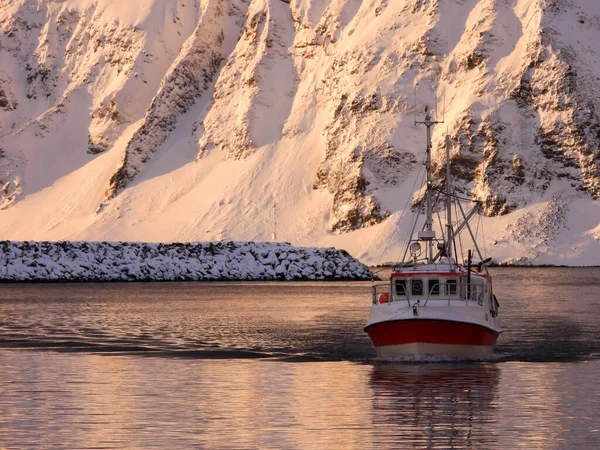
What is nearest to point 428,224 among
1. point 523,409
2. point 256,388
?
point 256,388

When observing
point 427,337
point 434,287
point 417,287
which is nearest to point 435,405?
point 427,337

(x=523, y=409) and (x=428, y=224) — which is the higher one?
(x=428, y=224)

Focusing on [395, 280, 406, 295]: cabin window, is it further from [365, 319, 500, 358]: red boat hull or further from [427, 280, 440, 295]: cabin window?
[365, 319, 500, 358]: red boat hull

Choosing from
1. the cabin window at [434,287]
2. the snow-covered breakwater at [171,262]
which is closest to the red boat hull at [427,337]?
the cabin window at [434,287]

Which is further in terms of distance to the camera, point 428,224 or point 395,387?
point 428,224

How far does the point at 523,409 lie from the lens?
112 ft

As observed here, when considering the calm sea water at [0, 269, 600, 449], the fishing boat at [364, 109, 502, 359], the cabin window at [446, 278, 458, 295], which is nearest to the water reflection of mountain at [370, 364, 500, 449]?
the calm sea water at [0, 269, 600, 449]

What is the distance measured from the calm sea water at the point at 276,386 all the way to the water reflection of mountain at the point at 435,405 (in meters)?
0.05

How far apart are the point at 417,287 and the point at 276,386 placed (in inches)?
403

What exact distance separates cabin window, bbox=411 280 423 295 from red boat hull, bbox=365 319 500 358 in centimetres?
233

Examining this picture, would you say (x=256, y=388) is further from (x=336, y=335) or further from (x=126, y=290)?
(x=126, y=290)

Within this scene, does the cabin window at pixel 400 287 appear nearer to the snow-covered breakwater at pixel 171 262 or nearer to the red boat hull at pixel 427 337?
the red boat hull at pixel 427 337

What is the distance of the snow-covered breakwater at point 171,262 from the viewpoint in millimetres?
136125

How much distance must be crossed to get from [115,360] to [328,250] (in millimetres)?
99053
